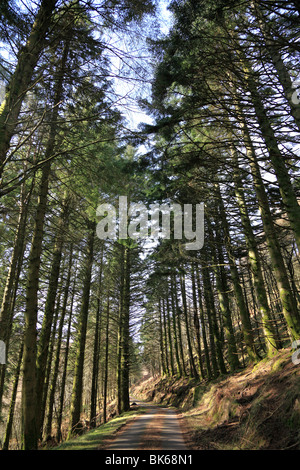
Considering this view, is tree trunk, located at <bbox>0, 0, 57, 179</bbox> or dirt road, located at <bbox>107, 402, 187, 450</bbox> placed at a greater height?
tree trunk, located at <bbox>0, 0, 57, 179</bbox>

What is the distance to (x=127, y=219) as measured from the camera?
15.6 metres

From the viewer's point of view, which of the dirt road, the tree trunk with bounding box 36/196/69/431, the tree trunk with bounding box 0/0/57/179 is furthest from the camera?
the tree trunk with bounding box 36/196/69/431

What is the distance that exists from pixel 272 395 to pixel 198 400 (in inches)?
330

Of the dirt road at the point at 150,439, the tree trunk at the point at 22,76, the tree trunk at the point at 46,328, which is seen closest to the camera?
the tree trunk at the point at 22,76

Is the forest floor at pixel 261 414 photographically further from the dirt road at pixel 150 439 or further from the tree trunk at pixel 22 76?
the tree trunk at pixel 22 76

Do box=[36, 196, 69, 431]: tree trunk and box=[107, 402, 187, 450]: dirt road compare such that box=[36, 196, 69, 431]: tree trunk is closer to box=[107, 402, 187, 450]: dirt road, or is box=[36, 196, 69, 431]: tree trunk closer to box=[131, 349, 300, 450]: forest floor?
box=[107, 402, 187, 450]: dirt road

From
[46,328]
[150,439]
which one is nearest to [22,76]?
[46,328]

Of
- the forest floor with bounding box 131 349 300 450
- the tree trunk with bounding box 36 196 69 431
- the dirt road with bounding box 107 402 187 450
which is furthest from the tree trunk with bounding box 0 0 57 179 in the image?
the dirt road with bounding box 107 402 187 450

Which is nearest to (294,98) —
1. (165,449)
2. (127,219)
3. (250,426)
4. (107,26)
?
(107,26)

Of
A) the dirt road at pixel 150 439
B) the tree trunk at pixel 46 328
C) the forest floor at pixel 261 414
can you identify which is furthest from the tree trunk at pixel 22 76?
the dirt road at pixel 150 439

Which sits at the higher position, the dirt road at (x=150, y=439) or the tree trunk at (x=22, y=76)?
the tree trunk at (x=22, y=76)

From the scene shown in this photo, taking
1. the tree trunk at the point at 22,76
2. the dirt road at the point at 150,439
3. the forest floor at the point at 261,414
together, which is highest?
the tree trunk at the point at 22,76

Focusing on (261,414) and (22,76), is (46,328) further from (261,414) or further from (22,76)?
(22,76)

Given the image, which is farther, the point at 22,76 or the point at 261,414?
the point at 261,414
